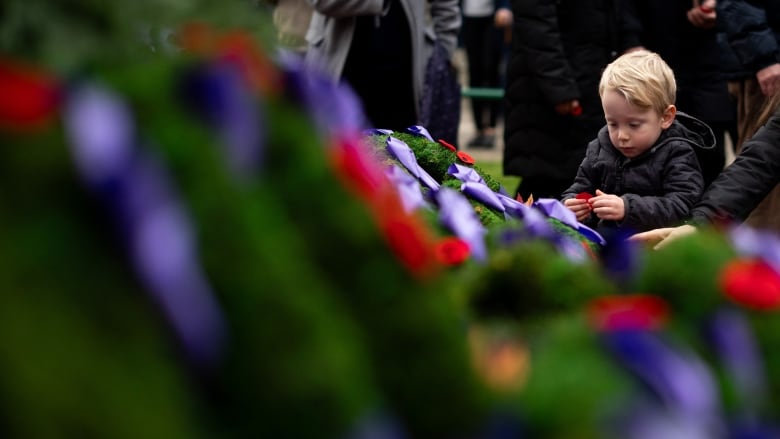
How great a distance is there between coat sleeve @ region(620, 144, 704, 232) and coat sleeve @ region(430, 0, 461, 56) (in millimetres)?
1998

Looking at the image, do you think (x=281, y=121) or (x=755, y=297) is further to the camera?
(x=755, y=297)

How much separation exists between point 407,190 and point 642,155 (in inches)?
71.4

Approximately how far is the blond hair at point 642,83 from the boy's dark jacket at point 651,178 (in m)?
0.12

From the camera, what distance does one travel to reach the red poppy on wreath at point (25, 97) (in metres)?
0.87

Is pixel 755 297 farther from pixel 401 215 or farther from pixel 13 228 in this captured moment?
pixel 13 228

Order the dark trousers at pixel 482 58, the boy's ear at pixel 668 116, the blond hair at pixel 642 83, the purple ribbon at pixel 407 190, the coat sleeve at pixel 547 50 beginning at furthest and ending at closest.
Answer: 1. the dark trousers at pixel 482 58
2. the coat sleeve at pixel 547 50
3. the boy's ear at pixel 668 116
4. the blond hair at pixel 642 83
5. the purple ribbon at pixel 407 190

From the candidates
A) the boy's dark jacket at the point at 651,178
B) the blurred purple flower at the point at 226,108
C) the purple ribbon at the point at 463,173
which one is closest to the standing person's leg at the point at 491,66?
the boy's dark jacket at the point at 651,178

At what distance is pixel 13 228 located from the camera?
2.77ft

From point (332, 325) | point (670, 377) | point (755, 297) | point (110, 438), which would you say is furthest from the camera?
point (755, 297)

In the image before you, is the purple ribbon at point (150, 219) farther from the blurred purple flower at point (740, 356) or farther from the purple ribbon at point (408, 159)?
the purple ribbon at point (408, 159)

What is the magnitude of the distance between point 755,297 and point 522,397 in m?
0.39

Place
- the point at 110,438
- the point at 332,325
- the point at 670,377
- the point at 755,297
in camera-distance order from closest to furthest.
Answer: the point at 110,438, the point at 332,325, the point at 670,377, the point at 755,297

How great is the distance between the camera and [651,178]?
346 cm

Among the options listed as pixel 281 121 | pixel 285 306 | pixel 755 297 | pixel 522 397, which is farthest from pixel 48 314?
pixel 755 297
